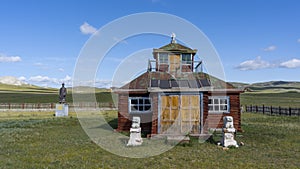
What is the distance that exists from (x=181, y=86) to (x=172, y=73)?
15.3ft

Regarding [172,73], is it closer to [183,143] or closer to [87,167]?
[183,143]

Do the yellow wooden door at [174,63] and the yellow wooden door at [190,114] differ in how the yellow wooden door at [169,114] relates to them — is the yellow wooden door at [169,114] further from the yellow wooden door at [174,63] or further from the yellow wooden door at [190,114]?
the yellow wooden door at [174,63]

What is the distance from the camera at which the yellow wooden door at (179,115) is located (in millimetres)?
14961

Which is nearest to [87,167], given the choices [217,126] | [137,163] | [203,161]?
[137,163]

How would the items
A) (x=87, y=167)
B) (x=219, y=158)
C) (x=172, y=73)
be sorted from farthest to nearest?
(x=172, y=73) < (x=219, y=158) < (x=87, y=167)

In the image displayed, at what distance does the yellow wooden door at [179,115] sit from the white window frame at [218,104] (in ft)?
12.8

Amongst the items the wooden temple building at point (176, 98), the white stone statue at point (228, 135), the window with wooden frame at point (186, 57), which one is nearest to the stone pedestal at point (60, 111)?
the wooden temple building at point (176, 98)

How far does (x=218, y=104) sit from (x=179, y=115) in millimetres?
5054

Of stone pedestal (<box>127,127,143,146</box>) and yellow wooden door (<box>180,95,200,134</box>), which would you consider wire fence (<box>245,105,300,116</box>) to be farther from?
stone pedestal (<box>127,127,143,146</box>)

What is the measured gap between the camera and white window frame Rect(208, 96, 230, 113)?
18.6 m

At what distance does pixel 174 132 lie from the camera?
49.3 feet

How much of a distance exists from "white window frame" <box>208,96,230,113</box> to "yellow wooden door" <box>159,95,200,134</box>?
3.91 metres

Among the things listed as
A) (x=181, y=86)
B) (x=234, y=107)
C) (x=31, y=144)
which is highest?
(x=181, y=86)

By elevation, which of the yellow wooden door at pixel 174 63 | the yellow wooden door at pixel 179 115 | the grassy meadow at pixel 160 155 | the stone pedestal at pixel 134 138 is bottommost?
the grassy meadow at pixel 160 155
